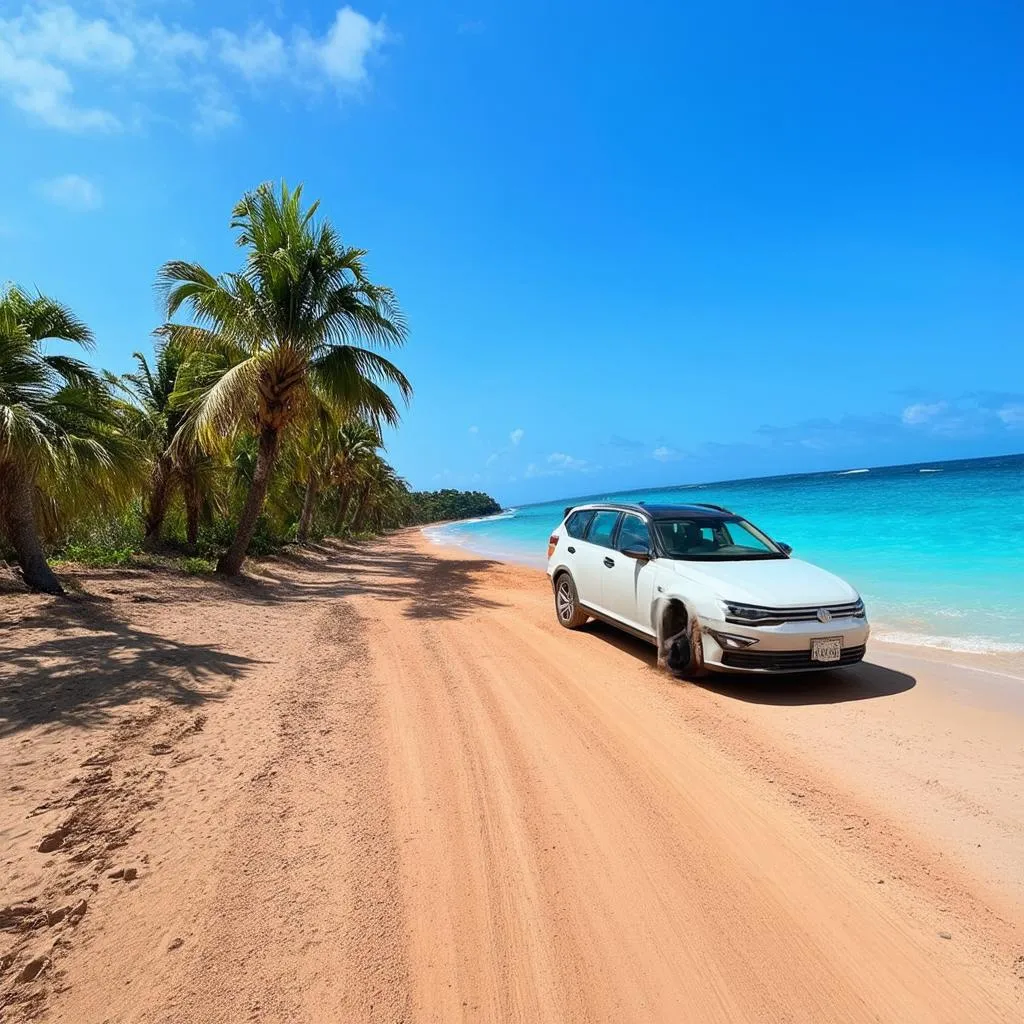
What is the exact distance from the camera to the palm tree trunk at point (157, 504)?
16250 mm

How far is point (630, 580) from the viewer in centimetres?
690

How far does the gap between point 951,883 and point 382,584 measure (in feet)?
43.9

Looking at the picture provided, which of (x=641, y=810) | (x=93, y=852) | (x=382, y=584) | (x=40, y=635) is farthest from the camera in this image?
(x=382, y=584)

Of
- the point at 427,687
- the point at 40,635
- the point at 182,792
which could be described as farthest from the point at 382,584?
the point at 182,792

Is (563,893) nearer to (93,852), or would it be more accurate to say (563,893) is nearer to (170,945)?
(170,945)

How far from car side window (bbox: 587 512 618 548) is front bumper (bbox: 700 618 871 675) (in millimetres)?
2487

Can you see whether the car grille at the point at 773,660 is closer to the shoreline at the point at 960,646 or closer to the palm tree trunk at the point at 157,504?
the shoreline at the point at 960,646

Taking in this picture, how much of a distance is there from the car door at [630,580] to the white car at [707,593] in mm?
12

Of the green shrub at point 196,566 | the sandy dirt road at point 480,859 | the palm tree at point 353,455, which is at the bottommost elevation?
the sandy dirt road at point 480,859

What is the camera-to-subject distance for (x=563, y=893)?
2646mm

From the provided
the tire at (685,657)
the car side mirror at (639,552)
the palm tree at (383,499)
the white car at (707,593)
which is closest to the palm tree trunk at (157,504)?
the white car at (707,593)

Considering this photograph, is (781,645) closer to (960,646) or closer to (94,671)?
(960,646)

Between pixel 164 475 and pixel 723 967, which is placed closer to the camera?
pixel 723 967

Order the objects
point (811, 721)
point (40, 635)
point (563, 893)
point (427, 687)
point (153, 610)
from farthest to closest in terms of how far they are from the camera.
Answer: point (153, 610) < point (40, 635) < point (427, 687) < point (811, 721) < point (563, 893)
